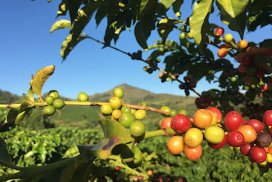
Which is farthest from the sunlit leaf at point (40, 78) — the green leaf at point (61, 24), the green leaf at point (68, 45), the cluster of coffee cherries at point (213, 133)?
the green leaf at point (61, 24)

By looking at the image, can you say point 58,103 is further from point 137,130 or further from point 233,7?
point 233,7

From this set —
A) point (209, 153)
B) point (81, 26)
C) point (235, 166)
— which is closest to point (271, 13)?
point (81, 26)

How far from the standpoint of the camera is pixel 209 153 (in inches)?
528

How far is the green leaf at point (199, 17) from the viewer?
1.80 metres

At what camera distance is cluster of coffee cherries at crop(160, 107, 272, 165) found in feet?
4.46

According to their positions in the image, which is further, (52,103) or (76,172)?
(52,103)

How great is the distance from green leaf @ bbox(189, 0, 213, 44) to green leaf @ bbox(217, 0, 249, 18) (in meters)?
0.12

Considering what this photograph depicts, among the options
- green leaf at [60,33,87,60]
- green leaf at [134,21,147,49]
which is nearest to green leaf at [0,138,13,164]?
green leaf at [134,21,147,49]

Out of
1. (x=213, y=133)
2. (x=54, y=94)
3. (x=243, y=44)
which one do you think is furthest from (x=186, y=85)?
(x=213, y=133)

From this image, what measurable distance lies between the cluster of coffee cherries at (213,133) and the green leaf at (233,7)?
0.46 meters

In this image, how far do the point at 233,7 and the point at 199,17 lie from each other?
0.21 meters

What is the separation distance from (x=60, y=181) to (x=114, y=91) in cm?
81

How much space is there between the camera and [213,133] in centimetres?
134

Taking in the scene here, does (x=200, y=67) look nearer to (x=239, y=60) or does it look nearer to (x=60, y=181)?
(x=239, y=60)
